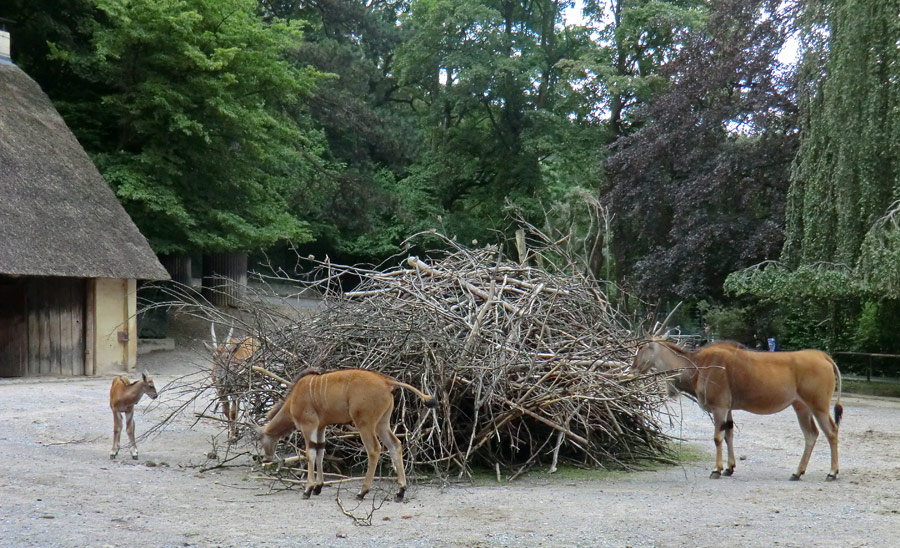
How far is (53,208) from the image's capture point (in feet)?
61.3

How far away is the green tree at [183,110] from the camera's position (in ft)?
70.6

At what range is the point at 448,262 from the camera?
434 inches

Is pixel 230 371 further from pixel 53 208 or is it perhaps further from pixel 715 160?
pixel 715 160

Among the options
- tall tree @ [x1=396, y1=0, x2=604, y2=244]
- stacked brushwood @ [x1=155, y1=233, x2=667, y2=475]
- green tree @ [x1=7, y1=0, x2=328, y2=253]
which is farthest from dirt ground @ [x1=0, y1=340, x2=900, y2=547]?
tall tree @ [x1=396, y1=0, x2=604, y2=244]

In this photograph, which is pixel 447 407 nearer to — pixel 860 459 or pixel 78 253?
pixel 860 459

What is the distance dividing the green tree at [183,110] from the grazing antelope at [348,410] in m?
14.8

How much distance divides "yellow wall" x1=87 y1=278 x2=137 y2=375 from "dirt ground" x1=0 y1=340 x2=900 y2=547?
8815mm

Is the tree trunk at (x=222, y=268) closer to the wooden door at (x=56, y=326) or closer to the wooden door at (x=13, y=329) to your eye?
the wooden door at (x=56, y=326)

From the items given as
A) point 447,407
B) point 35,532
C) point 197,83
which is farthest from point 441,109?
point 35,532

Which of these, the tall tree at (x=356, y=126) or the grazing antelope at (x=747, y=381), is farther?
the tall tree at (x=356, y=126)

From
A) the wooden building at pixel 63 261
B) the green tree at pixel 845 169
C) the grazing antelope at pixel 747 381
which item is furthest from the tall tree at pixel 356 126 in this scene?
the grazing antelope at pixel 747 381

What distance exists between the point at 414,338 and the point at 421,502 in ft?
5.60

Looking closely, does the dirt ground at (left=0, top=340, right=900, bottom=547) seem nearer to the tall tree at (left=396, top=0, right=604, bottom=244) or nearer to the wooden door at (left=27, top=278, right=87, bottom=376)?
the wooden door at (left=27, top=278, right=87, bottom=376)

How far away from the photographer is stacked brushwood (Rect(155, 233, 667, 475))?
28.6ft
